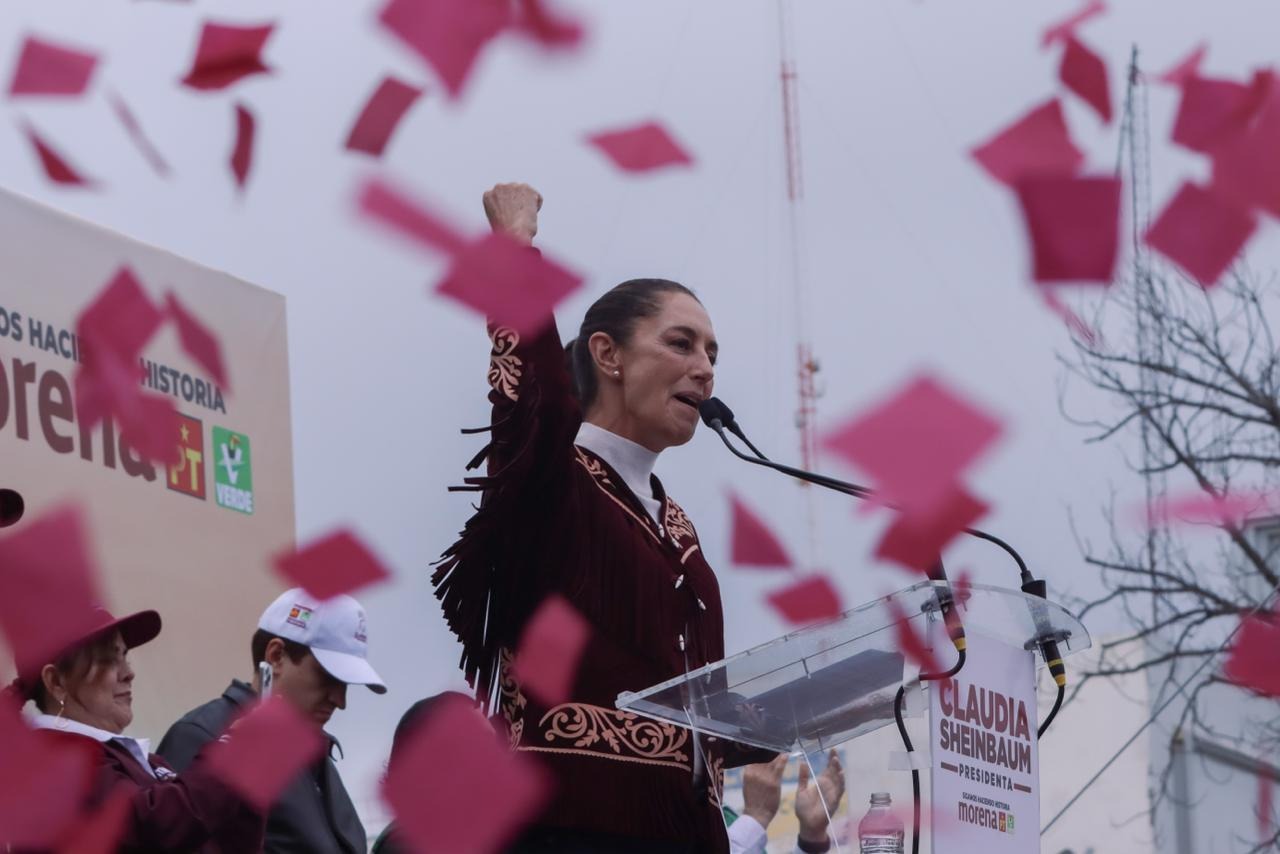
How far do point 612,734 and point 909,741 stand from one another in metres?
0.52

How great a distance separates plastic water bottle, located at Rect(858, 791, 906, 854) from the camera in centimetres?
300

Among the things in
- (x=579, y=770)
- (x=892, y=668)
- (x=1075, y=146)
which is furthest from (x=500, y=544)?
(x=1075, y=146)

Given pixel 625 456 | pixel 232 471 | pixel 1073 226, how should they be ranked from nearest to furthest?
pixel 1073 226, pixel 625 456, pixel 232 471

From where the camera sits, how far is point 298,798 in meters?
4.37

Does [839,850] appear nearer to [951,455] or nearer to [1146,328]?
[951,455]

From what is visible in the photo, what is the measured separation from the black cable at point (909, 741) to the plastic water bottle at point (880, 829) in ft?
0.16

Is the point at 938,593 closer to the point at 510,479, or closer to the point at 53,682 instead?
the point at 510,479

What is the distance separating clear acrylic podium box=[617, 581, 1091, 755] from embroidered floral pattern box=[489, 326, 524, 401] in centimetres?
52

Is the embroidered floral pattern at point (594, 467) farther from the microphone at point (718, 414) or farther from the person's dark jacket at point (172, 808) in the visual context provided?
the person's dark jacket at point (172, 808)

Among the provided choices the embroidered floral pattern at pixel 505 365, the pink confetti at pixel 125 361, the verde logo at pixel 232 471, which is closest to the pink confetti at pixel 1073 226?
the embroidered floral pattern at pixel 505 365

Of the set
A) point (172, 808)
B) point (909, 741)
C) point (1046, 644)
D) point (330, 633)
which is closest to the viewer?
point (909, 741)

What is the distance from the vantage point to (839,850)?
3086mm

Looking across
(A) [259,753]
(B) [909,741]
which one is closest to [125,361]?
(A) [259,753]

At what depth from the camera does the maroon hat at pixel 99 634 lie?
11.8 feet
